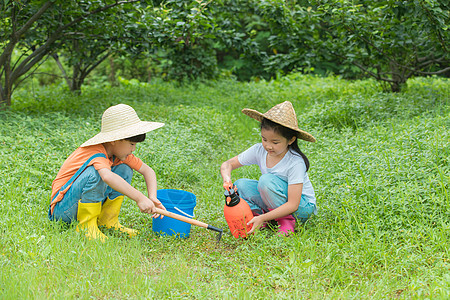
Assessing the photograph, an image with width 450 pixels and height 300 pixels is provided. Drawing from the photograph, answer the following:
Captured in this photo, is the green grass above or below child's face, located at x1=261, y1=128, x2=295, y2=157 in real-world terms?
below

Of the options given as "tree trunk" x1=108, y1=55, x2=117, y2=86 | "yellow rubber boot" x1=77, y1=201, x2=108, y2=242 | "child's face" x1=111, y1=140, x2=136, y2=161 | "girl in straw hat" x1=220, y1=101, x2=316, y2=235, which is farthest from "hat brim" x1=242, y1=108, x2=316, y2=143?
"tree trunk" x1=108, y1=55, x2=117, y2=86

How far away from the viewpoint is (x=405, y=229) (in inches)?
107

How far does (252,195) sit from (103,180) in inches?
43.3

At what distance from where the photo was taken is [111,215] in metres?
3.02

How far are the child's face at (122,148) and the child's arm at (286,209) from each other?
974 millimetres

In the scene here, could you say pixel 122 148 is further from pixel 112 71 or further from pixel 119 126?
pixel 112 71

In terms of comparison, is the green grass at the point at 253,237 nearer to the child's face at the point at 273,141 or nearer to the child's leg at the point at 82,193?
the child's leg at the point at 82,193

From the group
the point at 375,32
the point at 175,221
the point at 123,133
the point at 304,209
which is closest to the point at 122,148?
the point at 123,133

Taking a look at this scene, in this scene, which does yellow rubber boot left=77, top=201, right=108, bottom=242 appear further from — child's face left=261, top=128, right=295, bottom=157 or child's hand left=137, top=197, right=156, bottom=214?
child's face left=261, top=128, right=295, bottom=157

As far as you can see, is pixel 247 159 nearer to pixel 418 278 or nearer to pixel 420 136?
pixel 418 278

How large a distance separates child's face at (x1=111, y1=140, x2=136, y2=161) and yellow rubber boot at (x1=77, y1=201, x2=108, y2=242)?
0.36 m

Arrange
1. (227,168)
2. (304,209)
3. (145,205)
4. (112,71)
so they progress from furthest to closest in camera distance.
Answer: (112,71) < (227,168) < (304,209) < (145,205)

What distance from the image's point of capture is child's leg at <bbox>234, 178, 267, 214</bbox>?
10.4ft

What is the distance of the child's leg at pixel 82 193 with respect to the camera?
9.01 ft
